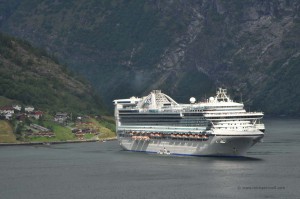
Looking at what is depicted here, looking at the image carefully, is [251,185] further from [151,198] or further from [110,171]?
[110,171]

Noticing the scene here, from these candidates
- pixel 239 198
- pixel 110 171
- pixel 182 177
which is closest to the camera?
pixel 239 198

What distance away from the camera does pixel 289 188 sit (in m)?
167

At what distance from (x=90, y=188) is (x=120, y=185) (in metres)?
5.25

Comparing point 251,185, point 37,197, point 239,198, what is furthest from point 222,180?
point 37,197

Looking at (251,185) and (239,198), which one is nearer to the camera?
(239,198)

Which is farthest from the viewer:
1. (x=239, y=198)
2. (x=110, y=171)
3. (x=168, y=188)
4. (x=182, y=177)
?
(x=110, y=171)

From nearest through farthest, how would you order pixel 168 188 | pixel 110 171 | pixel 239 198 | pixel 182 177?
pixel 239 198 → pixel 168 188 → pixel 182 177 → pixel 110 171

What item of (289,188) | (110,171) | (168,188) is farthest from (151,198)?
(110,171)

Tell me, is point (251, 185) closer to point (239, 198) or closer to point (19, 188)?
point (239, 198)

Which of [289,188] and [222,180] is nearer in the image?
[289,188]

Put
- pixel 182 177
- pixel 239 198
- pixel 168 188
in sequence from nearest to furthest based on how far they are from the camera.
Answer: pixel 239 198
pixel 168 188
pixel 182 177

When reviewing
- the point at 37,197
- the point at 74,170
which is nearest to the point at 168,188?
the point at 37,197

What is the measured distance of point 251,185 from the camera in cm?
17138

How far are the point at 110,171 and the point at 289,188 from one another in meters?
40.1
